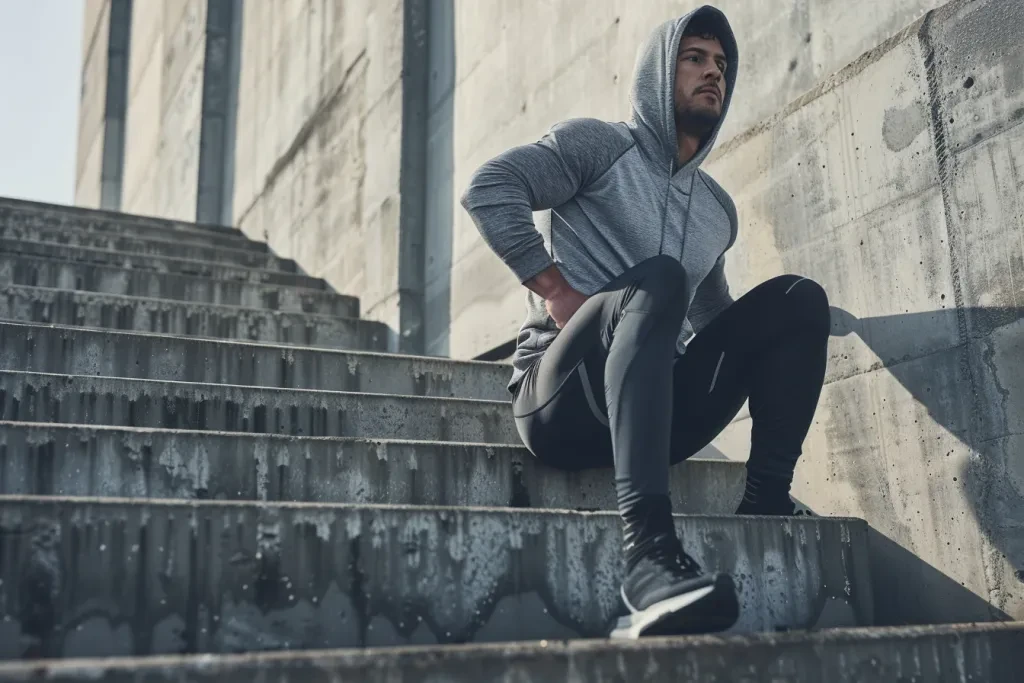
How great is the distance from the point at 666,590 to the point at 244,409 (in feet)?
4.97

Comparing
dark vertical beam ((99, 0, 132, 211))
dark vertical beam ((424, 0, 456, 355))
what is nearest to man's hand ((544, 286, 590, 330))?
dark vertical beam ((424, 0, 456, 355))

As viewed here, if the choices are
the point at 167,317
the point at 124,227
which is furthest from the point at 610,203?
the point at 124,227

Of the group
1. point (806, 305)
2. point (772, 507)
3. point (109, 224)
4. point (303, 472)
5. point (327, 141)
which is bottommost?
point (772, 507)

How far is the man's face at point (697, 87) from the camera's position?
291cm

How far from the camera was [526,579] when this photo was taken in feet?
7.42

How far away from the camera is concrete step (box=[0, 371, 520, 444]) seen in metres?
2.92

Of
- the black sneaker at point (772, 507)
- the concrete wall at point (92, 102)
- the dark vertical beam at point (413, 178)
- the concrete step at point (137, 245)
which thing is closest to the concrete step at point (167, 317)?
the dark vertical beam at point (413, 178)

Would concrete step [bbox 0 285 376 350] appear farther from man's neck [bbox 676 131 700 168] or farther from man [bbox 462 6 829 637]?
man's neck [bbox 676 131 700 168]

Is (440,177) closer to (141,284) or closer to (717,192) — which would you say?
(141,284)

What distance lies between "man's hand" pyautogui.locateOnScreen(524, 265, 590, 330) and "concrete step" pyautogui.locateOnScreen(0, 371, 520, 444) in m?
0.85

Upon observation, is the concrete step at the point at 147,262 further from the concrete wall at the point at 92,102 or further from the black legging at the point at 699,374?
the concrete wall at the point at 92,102

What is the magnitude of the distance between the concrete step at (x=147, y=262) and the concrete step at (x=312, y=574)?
361 cm

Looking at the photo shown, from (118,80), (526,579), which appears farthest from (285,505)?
(118,80)

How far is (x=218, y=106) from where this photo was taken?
10.6 m
